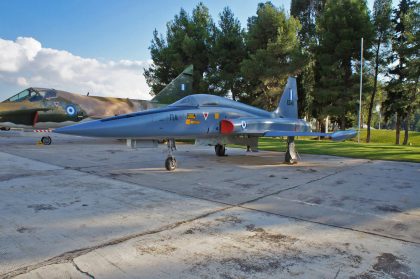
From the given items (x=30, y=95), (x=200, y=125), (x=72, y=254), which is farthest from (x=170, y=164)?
(x=30, y=95)

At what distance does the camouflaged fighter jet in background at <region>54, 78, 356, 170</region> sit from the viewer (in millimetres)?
7068

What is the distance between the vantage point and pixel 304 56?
27266 mm

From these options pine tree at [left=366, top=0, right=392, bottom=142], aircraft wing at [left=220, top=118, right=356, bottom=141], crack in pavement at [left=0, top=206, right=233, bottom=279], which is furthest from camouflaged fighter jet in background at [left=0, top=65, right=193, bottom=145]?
pine tree at [left=366, top=0, right=392, bottom=142]

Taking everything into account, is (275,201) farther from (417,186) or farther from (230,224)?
(417,186)

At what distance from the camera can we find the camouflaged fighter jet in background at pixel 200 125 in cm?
707

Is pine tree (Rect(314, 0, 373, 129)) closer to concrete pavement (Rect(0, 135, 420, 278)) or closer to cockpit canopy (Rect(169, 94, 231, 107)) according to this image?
cockpit canopy (Rect(169, 94, 231, 107))

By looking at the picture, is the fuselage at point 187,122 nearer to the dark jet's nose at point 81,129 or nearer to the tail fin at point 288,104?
the dark jet's nose at point 81,129

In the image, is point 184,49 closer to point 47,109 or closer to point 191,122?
point 47,109

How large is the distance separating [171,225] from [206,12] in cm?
3469

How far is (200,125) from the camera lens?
8789 millimetres

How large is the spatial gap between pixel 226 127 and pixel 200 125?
Result: 2.82 feet

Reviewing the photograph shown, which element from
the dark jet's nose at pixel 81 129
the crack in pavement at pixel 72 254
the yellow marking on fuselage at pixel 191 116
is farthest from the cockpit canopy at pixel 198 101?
the crack in pavement at pixel 72 254

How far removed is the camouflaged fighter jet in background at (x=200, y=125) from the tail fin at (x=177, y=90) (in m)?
8.96

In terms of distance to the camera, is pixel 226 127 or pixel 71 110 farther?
pixel 71 110
